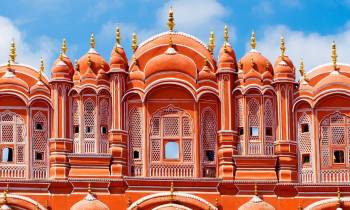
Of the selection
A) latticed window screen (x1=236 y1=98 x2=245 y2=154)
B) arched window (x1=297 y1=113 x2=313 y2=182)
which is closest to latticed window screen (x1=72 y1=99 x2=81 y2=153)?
latticed window screen (x1=236 y1=98 x2=245 y2=154)

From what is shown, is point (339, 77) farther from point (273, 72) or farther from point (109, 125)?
point (109, 125)

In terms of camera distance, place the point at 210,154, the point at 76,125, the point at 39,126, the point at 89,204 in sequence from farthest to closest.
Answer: the point at 39,126, the point at 76,125, the point at 210,154, the point at 89,204

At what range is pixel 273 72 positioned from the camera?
29.4 m

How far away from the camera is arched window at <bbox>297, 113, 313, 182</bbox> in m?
28.5

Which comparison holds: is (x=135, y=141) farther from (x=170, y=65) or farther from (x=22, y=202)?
(x=22, y=202)

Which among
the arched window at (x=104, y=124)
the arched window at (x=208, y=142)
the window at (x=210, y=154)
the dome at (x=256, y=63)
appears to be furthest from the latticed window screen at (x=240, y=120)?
the arched window at (x=104, y=124)

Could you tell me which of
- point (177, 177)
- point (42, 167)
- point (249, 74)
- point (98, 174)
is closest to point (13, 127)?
point (42, 167)

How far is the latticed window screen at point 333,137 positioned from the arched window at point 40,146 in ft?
29.2

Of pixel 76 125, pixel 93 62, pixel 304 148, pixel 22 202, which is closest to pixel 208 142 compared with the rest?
pixel 304 148

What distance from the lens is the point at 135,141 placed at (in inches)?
1133

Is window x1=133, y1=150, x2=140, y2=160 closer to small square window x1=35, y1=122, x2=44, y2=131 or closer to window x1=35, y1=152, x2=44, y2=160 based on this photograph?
window x1=35, y1=152, x2=44, y2=160

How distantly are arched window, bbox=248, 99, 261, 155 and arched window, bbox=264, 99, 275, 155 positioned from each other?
0.26 metres

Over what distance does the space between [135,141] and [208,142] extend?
7.70 ft

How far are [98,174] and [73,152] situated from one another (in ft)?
4.31
